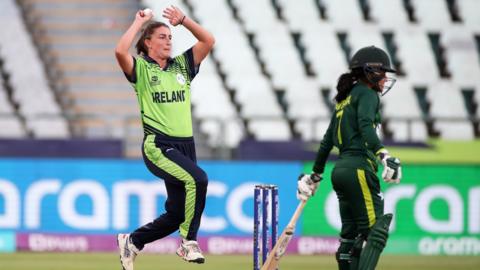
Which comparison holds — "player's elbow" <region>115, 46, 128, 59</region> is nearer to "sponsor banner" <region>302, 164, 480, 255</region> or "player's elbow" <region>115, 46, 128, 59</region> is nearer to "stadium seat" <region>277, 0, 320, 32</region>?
"sponsor banner" <region>302, 164, 480, 255</region>

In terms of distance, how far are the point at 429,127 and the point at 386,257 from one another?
6.97 metres

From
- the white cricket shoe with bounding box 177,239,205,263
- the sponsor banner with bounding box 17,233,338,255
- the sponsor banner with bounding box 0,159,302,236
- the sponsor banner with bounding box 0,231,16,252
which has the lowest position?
the sponsor banner with bounding box 17,233,338,255

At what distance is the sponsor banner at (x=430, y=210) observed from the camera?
709 inches

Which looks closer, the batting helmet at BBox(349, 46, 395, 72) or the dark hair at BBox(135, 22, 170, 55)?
the batting helmet at BBox(349, 46, 395, 72)

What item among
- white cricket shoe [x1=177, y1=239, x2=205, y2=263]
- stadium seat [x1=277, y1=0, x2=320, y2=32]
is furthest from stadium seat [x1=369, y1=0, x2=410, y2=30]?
white cricket shoe [x1=177, y1=239, x2=205, y2=263]

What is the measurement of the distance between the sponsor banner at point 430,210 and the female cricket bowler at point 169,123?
7.48m

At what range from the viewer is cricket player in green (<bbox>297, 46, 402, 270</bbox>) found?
10.1 meters

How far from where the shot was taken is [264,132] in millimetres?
23094

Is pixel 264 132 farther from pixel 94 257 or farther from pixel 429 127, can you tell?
pixel 94 257

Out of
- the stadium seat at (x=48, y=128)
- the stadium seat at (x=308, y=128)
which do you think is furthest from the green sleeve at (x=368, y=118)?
the stadium seat at (x=48, y=128)

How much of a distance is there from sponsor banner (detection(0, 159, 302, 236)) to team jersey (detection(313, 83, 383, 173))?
7885mm

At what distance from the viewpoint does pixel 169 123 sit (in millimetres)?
10594

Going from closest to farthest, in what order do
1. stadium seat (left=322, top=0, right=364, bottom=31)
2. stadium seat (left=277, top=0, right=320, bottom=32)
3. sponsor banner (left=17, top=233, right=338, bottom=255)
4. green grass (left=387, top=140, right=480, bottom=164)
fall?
1. sponsor banner (left=17, top=233, right=338, bottom=255)
2. green grass (left=387, top=140, right=480, bottom=164)
3. stadium seat (left=277, top=0, right=320, bottom=32)
4. stadium seat (left=322, top=0, right=364, bottom=31)

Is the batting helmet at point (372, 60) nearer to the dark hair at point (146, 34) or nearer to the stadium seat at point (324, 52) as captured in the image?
the dark hair at point (146, 34)
